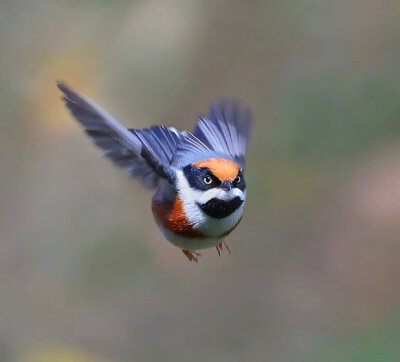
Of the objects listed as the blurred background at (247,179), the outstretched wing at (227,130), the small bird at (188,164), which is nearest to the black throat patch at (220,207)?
the small bird at (188,164)

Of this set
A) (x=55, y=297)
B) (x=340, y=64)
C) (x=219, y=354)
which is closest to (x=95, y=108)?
(x=219, y=354)

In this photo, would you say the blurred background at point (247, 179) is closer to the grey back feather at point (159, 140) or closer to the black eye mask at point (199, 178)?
the grey back feather at point (159, 140)

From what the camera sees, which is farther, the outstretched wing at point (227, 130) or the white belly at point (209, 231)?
the outstretched wing at point (227, 130)

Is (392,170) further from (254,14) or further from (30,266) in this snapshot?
(30,266)

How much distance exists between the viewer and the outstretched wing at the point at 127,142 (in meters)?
0.97

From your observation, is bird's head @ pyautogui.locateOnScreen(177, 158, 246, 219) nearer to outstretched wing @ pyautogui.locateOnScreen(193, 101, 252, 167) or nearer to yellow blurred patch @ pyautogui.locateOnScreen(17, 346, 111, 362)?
outstretched wing @ pyautogui.locateOnScreen(193, 101, 252, 167)

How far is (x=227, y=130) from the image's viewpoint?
1.21 metres

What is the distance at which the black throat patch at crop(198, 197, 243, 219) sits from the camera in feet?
3.28

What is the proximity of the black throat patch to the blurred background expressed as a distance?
4.28 feet

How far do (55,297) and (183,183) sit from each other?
1.52 metres

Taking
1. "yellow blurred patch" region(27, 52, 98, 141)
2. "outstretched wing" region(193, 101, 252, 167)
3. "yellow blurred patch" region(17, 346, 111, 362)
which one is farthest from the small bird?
"yellow blurred patch" region(27, 52, 98, 141)

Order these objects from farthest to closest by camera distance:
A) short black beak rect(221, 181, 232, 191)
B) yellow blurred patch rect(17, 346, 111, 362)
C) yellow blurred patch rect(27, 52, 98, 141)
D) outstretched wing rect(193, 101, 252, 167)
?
yellow blurred patch rect(27, 52, 98, 141) → yellow blurred patch rect(17, 346, 111, 362) → outstretched wing rect(193, 101, 252, 167) → short black beak rect(221, 181, 232, 191)

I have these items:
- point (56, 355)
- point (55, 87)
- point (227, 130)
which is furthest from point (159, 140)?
point (55, 87)

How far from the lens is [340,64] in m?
2.86
